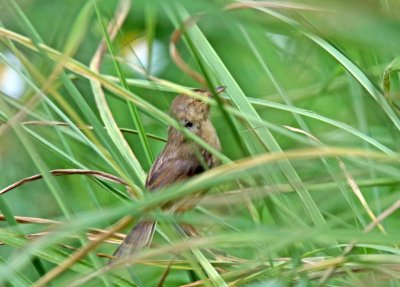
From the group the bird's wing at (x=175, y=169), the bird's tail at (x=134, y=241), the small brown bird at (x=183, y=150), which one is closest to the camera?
the bird's tail at (x=134, y=241)

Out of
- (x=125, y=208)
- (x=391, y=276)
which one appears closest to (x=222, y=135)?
(x=391, y=276)

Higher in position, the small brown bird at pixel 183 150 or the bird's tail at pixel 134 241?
the small brown bird at pixel 183 150

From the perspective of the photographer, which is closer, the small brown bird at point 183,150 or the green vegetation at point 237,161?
the green vegetation at point 237,161

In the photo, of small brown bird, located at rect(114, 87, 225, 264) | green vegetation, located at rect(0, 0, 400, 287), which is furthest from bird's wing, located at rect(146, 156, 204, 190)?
green vegetation, located at rect(0, 0, 400, 287)

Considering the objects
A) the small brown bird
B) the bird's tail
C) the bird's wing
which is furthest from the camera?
the bird's wing

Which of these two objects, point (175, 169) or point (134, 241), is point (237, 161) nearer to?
point (134, 241)

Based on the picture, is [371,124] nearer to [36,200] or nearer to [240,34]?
[240,34]

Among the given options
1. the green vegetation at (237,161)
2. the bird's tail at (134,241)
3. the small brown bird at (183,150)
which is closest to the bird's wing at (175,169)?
the small brown bird at (183,150)

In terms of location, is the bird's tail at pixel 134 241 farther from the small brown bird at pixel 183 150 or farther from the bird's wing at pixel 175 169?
the bird's wing at pixel 175 169

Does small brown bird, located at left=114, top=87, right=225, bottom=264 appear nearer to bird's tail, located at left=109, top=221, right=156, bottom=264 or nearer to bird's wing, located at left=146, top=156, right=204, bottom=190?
bird's wing, located at left=146, top=156, right=204, bottom=190
